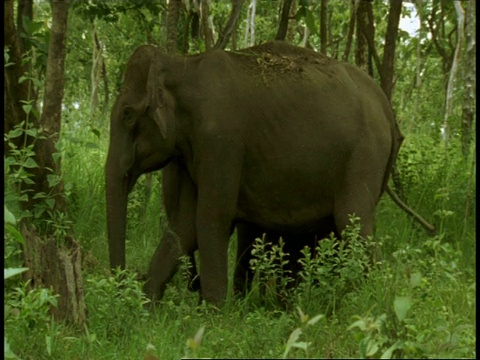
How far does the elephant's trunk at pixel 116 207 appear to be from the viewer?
207 inches

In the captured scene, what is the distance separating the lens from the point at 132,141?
17.4ft

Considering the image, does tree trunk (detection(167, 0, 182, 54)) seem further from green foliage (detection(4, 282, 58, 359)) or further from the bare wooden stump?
green foliage (detection(4, 282, 58, 359))

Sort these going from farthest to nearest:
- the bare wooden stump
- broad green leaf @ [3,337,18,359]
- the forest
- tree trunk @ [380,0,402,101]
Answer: tree trunk @ [380,0,402,101] < the bare wooden stump < the forest < broad green leaf @ [3,337,18,359]

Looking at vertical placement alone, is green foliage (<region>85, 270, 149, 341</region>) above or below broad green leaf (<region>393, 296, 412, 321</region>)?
below

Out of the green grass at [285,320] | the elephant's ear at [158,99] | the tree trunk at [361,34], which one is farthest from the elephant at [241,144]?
the tree trunk at [361,34]

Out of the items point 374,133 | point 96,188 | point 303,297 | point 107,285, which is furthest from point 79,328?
point 96,188

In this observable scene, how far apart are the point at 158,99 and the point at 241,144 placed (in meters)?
0.51

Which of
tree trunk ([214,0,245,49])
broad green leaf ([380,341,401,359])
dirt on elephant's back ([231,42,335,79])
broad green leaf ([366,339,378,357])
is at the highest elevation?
tree trunk ([214,0,245,49])

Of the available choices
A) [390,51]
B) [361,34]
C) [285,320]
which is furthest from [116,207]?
[361,34]

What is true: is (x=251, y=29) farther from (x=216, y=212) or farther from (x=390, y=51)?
(x=216, y=212)

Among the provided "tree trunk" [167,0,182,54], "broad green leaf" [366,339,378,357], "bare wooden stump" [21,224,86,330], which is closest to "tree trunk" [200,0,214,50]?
"tree trunk" [167,0,182,54]

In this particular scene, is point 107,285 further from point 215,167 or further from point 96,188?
point 96,188

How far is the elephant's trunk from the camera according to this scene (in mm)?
5258

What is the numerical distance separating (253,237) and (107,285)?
1.48 meters
